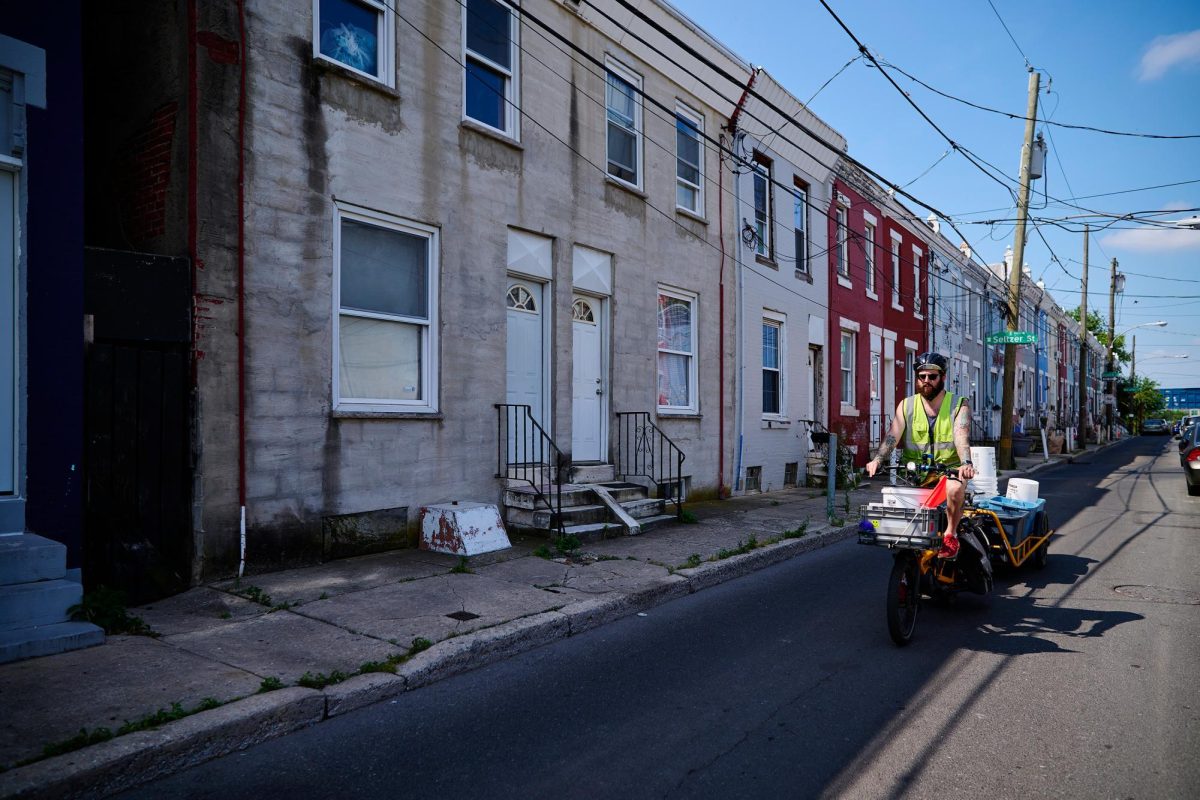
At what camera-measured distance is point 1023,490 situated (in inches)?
342

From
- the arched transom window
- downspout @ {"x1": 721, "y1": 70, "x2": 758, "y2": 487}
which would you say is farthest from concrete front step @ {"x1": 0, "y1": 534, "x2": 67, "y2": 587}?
downspout @ {"x1": 721, "y1": 70, "x2": 758, "y2": 487}

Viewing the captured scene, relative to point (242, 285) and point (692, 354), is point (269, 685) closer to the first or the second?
point (242, 285)

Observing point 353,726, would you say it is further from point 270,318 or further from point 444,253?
point 444,253

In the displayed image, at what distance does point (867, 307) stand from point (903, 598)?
1605 cm

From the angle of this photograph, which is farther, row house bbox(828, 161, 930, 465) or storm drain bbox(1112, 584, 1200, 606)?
row house bbox(828, 161, 930, 465)

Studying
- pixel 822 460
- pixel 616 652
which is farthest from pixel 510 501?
pixel 822 460

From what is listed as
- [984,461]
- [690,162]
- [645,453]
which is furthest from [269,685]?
[690,162]

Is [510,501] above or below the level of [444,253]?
below

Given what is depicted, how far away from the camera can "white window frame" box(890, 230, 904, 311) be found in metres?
22.7

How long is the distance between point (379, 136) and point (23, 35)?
10.5 feet

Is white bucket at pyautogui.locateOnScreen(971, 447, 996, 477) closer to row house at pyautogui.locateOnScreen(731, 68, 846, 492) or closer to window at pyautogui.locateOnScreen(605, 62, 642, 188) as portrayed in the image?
row house at pyautogui.locateOnScreen(731, 68, 846, 492)

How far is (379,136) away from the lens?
8234mm

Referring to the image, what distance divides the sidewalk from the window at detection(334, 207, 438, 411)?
1.71 m

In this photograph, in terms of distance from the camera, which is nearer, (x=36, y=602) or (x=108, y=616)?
(x=36, y=602)
